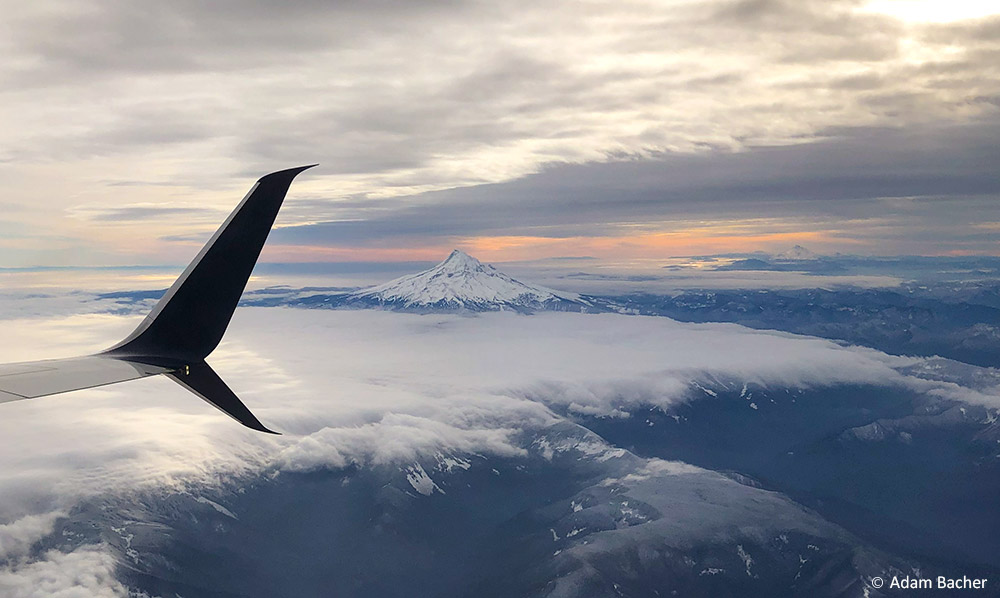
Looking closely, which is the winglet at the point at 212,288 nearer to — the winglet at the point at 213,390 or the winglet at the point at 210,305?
the winglet at the point at 210,305

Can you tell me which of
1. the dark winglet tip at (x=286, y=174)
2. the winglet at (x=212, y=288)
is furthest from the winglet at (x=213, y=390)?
the dark winglet tip at (x=286, y=174)

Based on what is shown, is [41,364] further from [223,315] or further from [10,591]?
[10,591]

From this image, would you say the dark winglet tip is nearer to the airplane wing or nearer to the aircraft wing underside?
the airplane wing

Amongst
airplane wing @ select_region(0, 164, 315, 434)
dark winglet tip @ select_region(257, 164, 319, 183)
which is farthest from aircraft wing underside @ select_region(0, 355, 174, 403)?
dark winglet tip @ select_region(257, 164, 319, 183)

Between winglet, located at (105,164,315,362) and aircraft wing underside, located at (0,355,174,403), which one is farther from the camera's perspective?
winglet, located at (105,164,315,362)

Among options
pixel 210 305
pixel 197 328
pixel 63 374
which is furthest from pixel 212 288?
pixel 63 374

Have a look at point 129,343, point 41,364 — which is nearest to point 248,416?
point 129,343

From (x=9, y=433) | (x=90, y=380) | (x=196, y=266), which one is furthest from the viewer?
(x=9, y=433)
